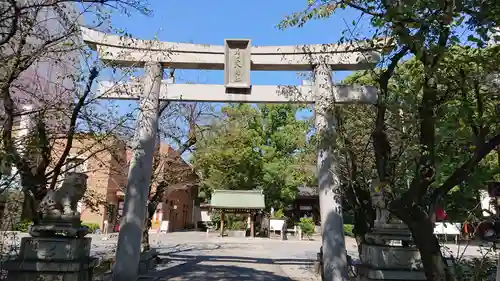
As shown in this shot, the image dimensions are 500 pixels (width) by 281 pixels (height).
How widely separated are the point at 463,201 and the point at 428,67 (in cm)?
254

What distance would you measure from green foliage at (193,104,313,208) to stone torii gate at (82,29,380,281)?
18.5 m

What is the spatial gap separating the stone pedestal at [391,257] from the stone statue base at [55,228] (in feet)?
17.8

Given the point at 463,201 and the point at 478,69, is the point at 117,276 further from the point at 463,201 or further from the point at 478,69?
the point at 478,69

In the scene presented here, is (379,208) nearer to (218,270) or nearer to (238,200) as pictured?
(218,270)

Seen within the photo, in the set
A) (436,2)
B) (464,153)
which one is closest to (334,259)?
(464,153)

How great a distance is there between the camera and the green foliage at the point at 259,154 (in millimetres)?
28833

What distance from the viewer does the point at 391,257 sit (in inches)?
255

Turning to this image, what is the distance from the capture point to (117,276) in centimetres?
784

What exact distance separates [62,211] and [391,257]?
602 centimetres

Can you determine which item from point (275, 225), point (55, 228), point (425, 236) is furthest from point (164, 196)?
point (275, 225)

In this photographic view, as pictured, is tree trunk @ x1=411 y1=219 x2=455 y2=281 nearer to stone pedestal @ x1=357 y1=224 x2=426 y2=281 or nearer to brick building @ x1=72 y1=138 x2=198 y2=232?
stone pedestal @ x1=357 y1=224 x2=426 y2=281

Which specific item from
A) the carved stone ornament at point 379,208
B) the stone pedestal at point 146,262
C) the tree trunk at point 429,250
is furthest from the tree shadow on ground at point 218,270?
the tree trunk at point 429,250

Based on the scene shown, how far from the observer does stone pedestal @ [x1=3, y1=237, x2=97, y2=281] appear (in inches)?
249

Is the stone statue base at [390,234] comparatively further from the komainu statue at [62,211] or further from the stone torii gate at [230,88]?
the komainu statue at [62,211]
